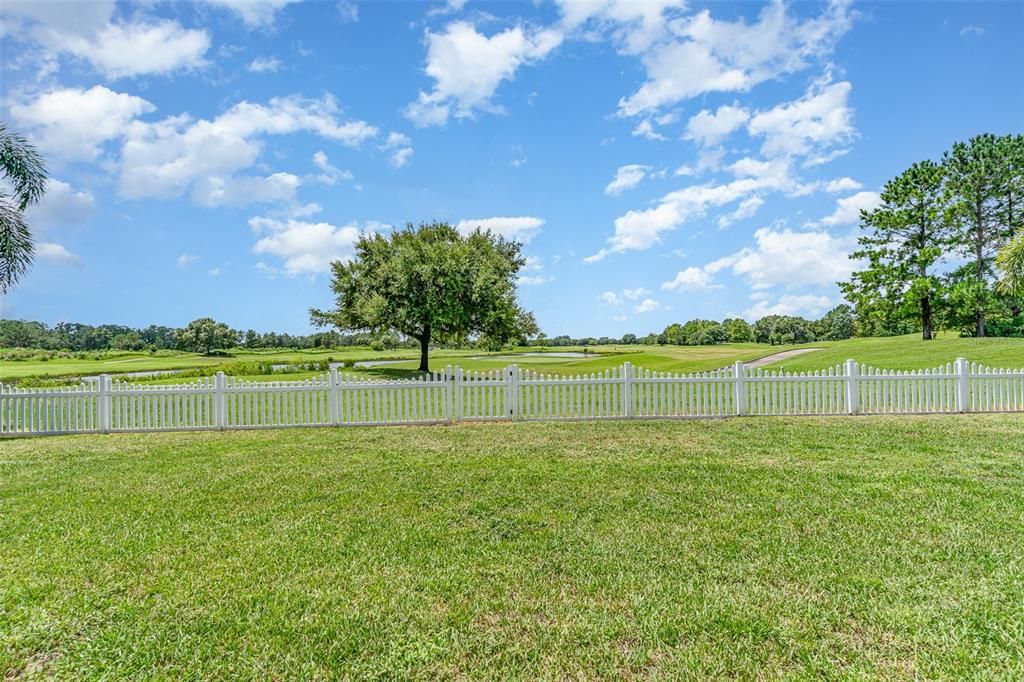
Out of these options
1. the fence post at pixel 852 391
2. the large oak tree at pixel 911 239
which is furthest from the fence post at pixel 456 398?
the large oak tree at pixel 911 239

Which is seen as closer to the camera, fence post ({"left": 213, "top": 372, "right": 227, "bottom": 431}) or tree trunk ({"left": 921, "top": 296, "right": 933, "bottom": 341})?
fence post ({"left": 213, "top": 372, "right": 227, "bottom": 431})

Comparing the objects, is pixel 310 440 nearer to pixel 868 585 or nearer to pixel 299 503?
pixel 299 503

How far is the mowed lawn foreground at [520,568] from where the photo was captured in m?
2.41

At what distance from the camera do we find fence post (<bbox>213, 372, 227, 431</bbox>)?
30.0ft

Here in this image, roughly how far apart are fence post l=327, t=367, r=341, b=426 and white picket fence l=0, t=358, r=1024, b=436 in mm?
19

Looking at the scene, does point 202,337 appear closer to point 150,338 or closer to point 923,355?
point 150,338

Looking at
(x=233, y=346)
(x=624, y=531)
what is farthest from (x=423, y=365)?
(x=233, y=346)

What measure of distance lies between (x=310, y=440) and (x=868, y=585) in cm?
725

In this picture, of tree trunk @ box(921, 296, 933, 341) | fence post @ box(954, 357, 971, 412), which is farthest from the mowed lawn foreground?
tree trunk @ box(921, 296, 933, 341)

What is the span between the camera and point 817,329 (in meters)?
73.2

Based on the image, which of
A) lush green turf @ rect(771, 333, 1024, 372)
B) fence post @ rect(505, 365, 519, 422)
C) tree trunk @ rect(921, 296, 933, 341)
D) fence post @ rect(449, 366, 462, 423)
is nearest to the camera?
fence post @ rect(449, 366, 462, 423)

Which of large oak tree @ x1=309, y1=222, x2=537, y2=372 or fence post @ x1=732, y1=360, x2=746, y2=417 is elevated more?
large oak tree @ x1=309, y1=222, x2=537, y2=372

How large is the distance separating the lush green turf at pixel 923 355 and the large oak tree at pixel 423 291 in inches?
488

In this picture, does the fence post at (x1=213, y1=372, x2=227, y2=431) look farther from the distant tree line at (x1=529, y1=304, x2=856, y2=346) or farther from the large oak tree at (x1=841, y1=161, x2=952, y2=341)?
the distant tree line at (x1=529, y1=304, x2=856, y2=346)
